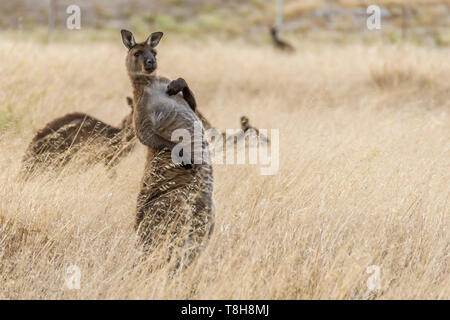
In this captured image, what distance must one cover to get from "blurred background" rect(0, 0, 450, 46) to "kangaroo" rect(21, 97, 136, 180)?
14600 millimetres

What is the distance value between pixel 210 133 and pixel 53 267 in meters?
2.83

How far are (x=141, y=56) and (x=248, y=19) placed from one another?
23015 mm

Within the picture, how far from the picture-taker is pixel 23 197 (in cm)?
535

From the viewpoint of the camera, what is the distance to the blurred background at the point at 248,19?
2291 cm

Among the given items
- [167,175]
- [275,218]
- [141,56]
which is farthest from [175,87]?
[275,218]

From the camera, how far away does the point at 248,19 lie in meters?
27.4

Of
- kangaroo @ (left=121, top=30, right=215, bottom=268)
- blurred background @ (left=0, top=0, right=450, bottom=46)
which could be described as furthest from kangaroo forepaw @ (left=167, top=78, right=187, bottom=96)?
blurred background @ (left=0, top=0, right=450, bottom=46)

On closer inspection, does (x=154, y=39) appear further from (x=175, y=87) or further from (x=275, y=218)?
(x=275, y=218)

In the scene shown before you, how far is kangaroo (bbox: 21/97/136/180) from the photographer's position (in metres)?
6.49

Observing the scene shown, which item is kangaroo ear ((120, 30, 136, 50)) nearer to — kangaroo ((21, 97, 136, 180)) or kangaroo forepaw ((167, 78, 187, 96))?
kangaroo forepaw ((167, 78, 187, 96))

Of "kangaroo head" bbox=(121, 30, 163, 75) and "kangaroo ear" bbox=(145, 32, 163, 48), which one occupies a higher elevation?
"kangaroo ear" bbox=(145, 32, 163, 48)

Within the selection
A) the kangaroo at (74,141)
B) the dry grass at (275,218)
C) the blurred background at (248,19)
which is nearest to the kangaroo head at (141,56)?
the dry grass at (275,218)

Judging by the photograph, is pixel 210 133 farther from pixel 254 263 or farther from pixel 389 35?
pixel 389 35
